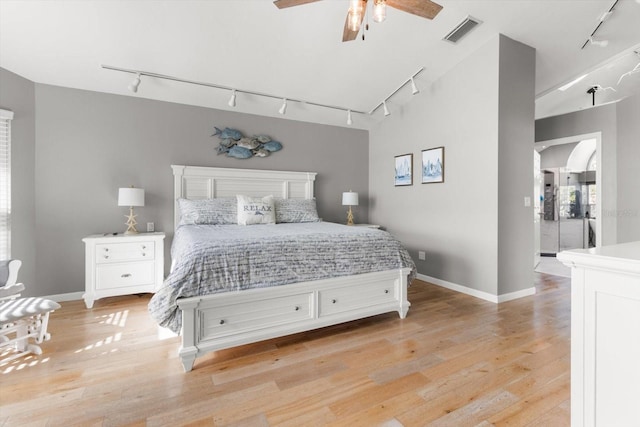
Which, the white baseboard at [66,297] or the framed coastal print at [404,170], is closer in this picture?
the white baseboard at [66,297]

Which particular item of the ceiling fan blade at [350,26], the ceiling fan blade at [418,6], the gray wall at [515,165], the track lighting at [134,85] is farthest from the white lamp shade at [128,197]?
the gray wall at [515,165]

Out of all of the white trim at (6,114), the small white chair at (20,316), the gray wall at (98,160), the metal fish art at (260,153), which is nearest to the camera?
the small white chair at (20,316)

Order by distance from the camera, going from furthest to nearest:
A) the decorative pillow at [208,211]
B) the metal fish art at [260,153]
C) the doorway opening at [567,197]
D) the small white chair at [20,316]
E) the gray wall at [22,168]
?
the doorway opening at [567,197] < the metal fish art at [260,153] < the decorative pillow at [208,211] < the gray wall at [22,168] < the small white chair at [20,316]

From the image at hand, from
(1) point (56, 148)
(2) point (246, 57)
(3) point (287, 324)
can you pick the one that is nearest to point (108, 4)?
(2) point (246, 57)

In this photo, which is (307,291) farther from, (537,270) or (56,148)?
(537,270)

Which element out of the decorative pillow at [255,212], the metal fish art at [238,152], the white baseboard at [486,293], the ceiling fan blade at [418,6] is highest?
the ceiling fan blade at [418,6]

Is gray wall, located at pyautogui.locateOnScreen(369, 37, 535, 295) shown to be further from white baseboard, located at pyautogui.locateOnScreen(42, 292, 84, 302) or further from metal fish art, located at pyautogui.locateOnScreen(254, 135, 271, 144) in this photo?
white baseboard, located at pyautogui.locateOnScreen(42, 292, 84, 302)

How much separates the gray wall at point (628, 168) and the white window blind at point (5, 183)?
770 cm

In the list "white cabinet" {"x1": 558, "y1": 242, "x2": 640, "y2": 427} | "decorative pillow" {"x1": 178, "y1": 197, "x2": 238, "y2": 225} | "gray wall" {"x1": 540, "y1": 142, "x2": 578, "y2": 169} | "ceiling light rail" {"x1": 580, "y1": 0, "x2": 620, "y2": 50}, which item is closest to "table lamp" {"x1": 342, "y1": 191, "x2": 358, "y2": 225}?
"decorative pillow" {"x1": 178, "y1": 197, "x2": 238, "y2": 225}

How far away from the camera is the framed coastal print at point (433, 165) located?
3.70 metres

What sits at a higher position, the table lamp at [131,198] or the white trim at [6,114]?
the white trim at [6,114]

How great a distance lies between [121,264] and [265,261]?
1955mm

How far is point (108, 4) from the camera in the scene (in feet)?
7.57

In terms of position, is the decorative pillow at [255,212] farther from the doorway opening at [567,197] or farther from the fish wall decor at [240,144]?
the doorway opening at [567,197]
